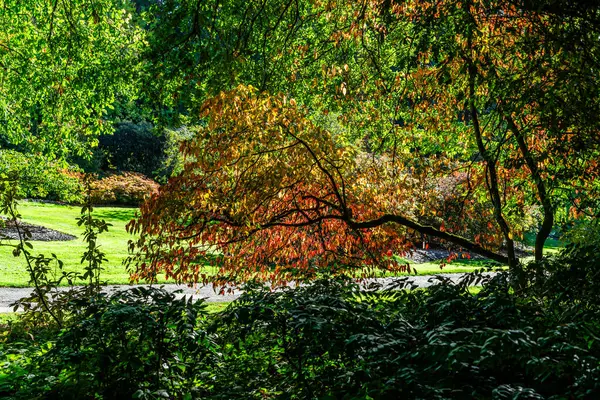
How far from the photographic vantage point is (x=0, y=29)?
37.2 feet

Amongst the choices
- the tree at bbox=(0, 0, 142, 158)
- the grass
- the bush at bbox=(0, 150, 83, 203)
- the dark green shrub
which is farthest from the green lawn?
the dark green shrub

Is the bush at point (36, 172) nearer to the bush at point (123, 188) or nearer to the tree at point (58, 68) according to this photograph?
the tree at point (58, 68)

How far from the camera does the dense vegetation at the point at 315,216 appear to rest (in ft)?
10.7

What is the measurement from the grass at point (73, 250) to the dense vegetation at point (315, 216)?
5.07ft

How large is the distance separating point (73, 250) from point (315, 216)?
376 inches

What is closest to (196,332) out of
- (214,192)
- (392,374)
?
(392,374)

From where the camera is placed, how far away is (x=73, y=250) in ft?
46.4

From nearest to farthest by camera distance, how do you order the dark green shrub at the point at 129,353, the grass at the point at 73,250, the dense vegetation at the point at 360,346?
the dense vegetation at the point at 360,346 < the dark green shrub at the point at 129,353 < the grass at the point at 73,250

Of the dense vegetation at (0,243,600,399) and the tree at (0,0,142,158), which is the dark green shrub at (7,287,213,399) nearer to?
the dense vegetation at (0,243,600,399)

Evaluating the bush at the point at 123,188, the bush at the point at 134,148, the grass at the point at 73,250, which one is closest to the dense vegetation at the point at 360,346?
the grass at the point at 73,250

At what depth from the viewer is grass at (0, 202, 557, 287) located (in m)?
11.3

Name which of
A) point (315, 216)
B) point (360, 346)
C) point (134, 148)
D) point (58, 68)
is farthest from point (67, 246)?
point (134, 148)

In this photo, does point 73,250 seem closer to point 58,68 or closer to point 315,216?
point 58,68

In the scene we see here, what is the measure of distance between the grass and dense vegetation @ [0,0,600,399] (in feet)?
5.07
